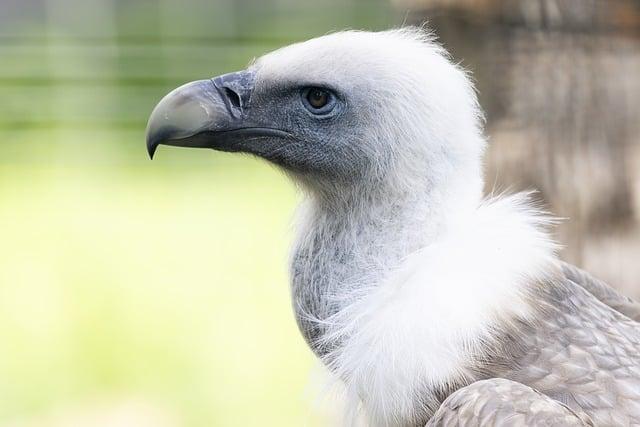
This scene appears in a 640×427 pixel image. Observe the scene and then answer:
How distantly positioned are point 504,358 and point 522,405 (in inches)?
7.4

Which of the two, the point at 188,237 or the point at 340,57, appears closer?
the point at 340,57

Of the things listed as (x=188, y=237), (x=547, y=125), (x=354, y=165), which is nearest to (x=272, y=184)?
(x=188, y=237)

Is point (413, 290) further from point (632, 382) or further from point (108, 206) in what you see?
point (108, 206)

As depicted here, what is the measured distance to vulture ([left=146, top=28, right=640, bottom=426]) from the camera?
207 cm

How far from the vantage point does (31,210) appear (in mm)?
5684

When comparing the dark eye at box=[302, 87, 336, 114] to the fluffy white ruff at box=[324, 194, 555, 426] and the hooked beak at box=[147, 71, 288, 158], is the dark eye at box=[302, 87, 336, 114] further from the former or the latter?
the fluffy white ruff at box=[324, 194, 555, 426]

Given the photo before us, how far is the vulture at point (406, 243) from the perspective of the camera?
207 centimetres

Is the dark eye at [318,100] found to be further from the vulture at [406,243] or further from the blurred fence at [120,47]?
the blurred fence at [120,47]

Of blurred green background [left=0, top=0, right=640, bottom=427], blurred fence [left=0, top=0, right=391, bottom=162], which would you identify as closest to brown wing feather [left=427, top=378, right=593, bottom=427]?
blurred green background [left=0, top=0, right=640, bottom=427]

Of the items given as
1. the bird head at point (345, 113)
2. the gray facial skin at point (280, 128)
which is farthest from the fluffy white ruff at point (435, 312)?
the gray facial skin at point (280, 128)

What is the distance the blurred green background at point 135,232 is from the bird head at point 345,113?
494mm

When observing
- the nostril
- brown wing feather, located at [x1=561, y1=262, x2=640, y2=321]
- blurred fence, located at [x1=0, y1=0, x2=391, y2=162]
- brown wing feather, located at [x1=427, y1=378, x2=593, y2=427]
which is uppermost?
blurred fence, located at [x1=0, y1=0, x2=391, y2=162]

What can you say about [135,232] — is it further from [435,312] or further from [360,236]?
[435,312]

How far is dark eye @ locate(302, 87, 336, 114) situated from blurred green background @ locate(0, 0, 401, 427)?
553 millimetres
